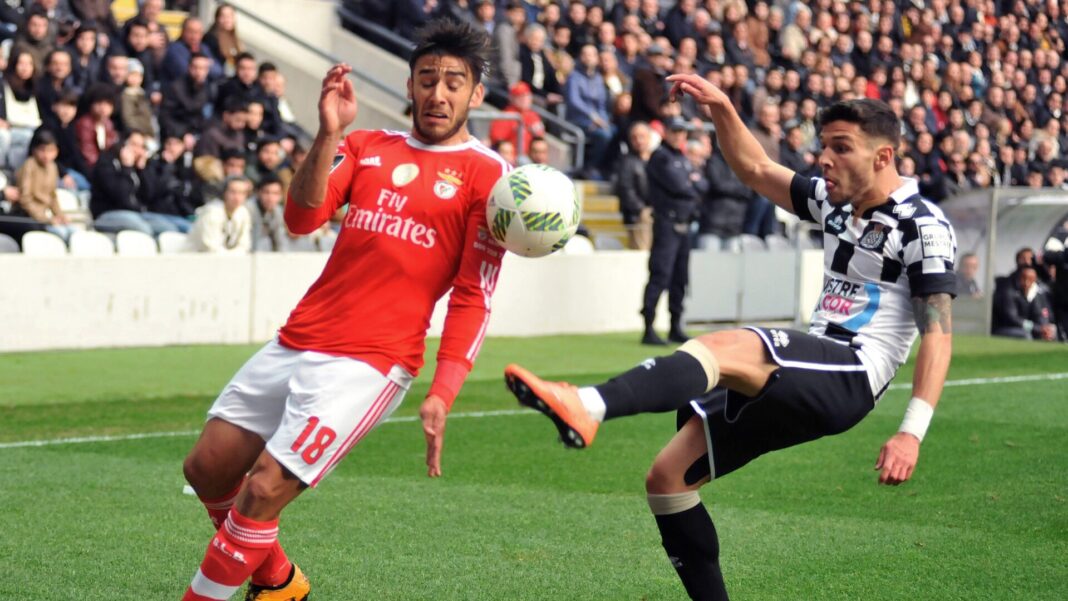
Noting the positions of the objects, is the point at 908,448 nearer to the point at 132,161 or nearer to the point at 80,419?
the point at 80,419

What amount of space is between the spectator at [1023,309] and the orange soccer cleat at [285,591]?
13823 millimetres

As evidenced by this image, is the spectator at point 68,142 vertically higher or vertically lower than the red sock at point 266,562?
higher

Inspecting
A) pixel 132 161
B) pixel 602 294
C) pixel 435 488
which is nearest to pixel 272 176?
pixel 132 161

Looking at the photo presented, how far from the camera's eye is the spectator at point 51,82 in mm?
14695

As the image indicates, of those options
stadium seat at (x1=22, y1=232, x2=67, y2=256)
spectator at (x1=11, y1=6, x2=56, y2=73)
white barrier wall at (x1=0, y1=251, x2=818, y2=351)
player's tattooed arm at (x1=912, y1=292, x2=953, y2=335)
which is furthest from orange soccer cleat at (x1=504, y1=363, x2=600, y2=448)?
spectator at (x1=11, y1=6, x2=56, y2=73)

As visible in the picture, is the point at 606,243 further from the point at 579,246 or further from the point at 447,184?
the point at 447,184

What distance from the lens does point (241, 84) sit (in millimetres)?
16172

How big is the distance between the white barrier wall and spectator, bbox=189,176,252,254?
0.14 m

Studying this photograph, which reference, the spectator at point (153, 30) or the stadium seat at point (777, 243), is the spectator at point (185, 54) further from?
the stadium seat at point (777, 243)

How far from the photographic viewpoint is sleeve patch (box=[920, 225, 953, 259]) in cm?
509

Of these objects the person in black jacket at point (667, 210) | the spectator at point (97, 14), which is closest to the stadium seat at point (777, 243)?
the person in black jacket at point (667, 210)

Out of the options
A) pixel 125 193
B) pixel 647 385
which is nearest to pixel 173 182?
pixel 125 193

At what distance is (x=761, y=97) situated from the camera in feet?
72.7

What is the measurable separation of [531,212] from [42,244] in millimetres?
9637
